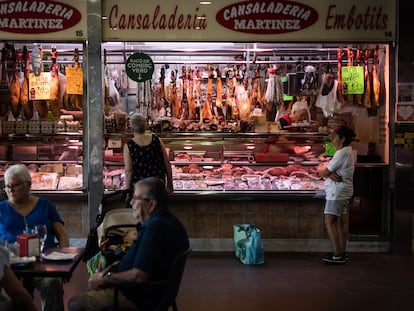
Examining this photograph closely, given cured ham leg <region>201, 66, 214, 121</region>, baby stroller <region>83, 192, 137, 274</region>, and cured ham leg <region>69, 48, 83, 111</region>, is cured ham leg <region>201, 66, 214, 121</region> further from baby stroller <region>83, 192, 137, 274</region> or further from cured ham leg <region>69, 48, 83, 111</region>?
baby stroller <region>83, 192, 137, 274</region>

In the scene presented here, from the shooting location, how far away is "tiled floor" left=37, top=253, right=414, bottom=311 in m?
6.08

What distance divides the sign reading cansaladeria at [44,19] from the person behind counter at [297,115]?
121 inches

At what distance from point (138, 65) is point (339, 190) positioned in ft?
10.4

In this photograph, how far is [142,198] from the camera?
4.20 m

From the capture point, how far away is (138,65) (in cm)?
837

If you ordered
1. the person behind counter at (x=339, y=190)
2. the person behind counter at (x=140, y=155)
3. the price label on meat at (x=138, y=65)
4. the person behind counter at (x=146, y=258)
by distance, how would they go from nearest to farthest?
the person behind counter at (x=146, y=258), the person behind counter at (x=140, y=155), the person behind counter at (x=339, y=190), the price label on meat at (x=138, y=65)

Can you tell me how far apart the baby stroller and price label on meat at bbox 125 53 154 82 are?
3448mm

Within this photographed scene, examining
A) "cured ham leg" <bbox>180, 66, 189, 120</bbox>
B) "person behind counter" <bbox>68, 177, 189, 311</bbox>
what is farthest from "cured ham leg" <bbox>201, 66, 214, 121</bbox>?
"person behind counter" <bbox>68, 177, 189, 311</bbox>

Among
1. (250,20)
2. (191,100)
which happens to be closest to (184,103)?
(191,100)

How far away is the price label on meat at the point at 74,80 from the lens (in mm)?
8359

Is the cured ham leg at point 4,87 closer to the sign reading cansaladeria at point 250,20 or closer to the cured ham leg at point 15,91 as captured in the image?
the cured ham leg at point 15,91

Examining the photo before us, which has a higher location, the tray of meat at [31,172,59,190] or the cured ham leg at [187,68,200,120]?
the cured ham leg at [187,68,200,120]

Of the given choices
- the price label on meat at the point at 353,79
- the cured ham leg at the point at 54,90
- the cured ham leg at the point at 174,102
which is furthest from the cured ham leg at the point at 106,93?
the price label on meat at the point at 353,79

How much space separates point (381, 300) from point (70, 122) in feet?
15.8
